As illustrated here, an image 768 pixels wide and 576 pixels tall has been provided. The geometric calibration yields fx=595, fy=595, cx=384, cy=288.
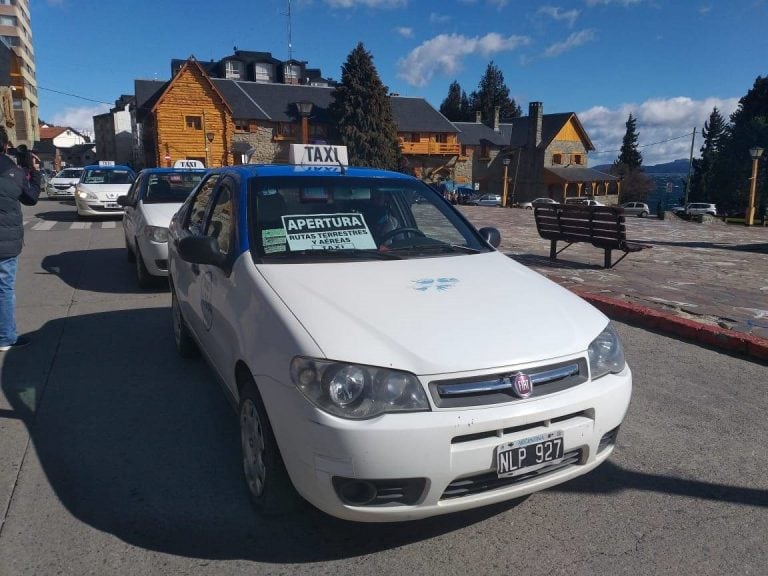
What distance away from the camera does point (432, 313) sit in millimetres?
2736

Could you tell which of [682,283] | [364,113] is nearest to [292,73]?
[364,113]

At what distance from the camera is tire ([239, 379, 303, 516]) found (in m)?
2.60

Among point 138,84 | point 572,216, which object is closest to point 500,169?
point 138,84

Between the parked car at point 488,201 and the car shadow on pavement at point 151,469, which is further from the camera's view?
the parked car at point 488,201

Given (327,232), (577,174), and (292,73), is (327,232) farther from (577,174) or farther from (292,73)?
(292,73)

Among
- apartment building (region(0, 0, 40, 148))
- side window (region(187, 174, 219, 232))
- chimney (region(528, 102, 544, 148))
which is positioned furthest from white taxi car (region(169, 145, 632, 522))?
apartment building (region(0, 0, 40, 148))

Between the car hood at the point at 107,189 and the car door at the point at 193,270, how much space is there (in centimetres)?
1386

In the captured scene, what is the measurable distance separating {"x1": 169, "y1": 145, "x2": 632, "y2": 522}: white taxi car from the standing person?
268 cm

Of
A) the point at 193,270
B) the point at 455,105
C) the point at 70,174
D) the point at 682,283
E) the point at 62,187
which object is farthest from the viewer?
the point at 455,105

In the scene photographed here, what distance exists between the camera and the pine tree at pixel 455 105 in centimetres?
9712

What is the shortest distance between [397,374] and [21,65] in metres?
85.2

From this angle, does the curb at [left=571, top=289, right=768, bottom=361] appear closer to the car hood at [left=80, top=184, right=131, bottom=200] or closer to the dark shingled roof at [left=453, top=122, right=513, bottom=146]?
the car hood at [left=80, top=184, right=131, bottom=200]

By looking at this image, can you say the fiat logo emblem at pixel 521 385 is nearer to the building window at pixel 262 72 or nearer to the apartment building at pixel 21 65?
the apartment building at pixel 21 65

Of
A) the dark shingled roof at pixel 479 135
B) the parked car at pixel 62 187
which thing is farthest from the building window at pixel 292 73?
the parked car at pixel 62 187
